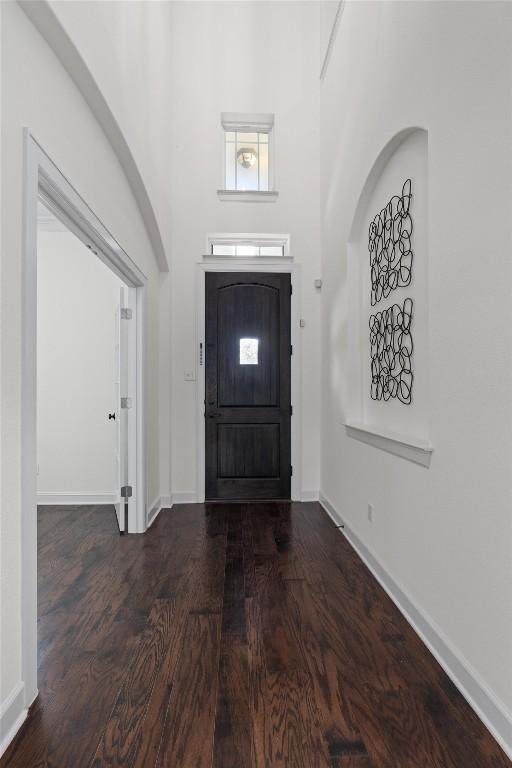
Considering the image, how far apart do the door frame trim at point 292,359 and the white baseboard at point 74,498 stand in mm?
880

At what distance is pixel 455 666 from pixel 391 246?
212cm

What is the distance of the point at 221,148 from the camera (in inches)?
181

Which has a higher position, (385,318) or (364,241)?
(364,241)

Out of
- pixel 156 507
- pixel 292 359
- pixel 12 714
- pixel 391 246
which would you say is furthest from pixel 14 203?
pixel 292 359

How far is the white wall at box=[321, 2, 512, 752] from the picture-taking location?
1.51 metres

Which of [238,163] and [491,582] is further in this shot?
[238,163]

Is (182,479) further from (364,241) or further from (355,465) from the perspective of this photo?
(364,241)

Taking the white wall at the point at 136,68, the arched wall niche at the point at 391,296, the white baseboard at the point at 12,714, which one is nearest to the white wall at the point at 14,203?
the white baseboard at the point at 12,714

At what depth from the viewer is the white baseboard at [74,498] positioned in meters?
4.44

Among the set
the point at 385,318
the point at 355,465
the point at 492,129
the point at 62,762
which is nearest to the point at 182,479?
the point at 355,465

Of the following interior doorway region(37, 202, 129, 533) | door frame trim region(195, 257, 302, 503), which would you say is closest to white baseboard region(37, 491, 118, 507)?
interior doorway region(37, 202, 129, 533)

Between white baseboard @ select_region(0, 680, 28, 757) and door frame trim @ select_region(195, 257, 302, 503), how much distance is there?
9.79 feet

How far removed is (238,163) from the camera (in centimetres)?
478

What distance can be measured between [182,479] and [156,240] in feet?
7.42
